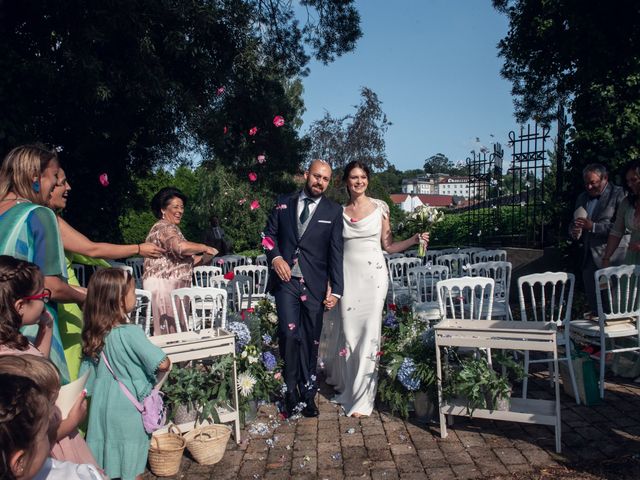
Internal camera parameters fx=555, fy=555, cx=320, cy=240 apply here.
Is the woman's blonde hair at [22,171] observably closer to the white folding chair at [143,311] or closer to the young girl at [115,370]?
the young girl at [115,370]

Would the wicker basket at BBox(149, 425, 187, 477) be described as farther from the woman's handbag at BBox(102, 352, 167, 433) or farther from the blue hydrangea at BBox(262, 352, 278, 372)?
the blue hydrangea at BBox(262, 352, 278, 372)

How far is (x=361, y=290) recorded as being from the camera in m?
4.78

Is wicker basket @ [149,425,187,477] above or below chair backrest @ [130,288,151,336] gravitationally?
below

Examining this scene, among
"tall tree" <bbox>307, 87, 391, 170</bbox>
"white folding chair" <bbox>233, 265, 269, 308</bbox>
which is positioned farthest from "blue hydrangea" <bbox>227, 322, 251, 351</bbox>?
"tall tree" <bbox>307, 87, 391, 170</bbox>

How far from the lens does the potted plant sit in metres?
3.90

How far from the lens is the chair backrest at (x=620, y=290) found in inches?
194

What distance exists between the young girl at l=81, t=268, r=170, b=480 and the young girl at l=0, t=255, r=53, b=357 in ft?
2.44

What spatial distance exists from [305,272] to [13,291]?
258 centimetres

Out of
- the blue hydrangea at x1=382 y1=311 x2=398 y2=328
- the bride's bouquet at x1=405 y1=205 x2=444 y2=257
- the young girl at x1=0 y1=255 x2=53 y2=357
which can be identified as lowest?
the blue hydrangea at x1=382 y1=311 x2=398 y2=328

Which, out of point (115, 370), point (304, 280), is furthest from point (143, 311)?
point (115, 370)

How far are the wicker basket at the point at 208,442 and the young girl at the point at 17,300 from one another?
1721mm

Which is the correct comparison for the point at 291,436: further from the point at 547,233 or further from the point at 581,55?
the point at 547,233

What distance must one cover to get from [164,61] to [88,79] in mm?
1940

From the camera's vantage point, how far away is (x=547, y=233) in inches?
384
